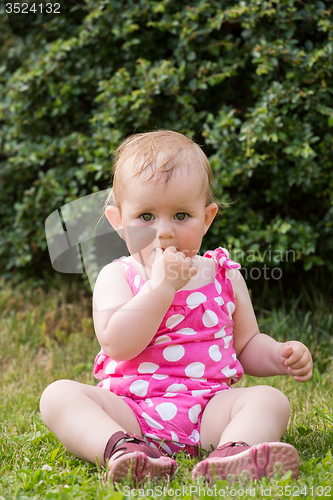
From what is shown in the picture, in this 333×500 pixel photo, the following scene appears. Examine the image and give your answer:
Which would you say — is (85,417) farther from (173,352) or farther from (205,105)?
(205,105)

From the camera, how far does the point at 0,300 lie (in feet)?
11.3

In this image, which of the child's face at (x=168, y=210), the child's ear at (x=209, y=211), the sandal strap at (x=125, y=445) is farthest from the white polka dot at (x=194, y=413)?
the child's ear at (x=209, y=211)

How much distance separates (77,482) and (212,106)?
236 centimetres

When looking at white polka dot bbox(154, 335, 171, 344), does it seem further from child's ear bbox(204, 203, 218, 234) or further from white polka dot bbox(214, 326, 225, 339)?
child's ear bbox(204, 203, 218, 234)

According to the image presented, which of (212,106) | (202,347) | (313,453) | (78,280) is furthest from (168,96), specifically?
(313,453)

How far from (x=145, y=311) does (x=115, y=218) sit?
Result: 15.4 inches

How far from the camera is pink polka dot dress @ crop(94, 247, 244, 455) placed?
159 centimetres

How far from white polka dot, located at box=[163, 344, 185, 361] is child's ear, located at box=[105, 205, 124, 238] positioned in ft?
1.33

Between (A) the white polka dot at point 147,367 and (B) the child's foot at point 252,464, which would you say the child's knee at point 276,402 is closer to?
(B) the child's foot at point 252,464

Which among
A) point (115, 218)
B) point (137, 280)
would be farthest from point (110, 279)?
point (115, 218)

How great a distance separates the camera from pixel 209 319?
1720 mm

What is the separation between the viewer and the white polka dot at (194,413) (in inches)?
63.1

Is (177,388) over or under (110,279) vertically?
under

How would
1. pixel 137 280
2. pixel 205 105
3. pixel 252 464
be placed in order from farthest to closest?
pixel 205 105, pixel 137 280, pixel 252 464
